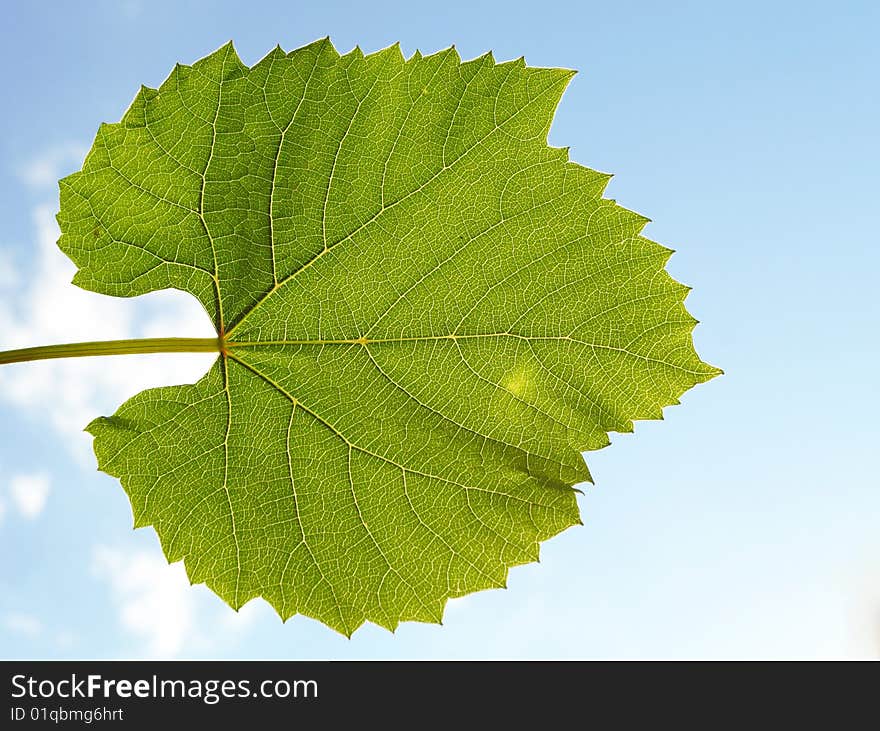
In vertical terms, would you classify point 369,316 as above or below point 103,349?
above

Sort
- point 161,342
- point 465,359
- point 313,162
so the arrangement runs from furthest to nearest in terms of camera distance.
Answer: point 465,359, point 313,162, point 161,342

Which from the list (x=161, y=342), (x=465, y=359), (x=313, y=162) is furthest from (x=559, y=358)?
(x=161, y=342)

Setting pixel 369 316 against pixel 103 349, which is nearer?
pixel 103 349

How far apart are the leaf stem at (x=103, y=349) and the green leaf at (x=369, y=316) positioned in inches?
11.6

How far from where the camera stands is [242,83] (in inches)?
95.1

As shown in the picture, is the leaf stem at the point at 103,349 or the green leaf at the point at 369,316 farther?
the green leaf at the point at 369,316

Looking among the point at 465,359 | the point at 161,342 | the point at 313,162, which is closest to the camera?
the point at 161,342

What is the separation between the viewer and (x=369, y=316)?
2703 millimetres

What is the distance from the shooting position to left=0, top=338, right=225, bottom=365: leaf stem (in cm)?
201

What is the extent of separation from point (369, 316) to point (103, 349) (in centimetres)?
85

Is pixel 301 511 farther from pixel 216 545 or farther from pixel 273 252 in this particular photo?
pixel 273 252

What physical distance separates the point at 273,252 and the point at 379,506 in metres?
0.89

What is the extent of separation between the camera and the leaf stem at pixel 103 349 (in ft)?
6.59

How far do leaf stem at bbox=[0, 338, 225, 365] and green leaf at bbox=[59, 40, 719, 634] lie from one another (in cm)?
29
